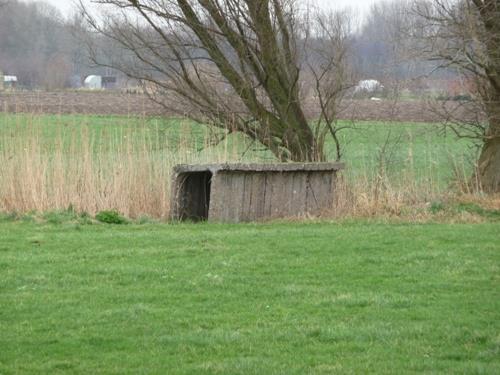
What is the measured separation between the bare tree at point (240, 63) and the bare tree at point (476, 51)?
1.89 m

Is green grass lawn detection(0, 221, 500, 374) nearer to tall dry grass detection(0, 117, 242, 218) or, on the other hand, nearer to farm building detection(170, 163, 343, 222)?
farm building detection(170, 163, 343, 222)

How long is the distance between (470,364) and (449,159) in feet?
46.0

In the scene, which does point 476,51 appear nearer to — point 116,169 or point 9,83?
point 116,169

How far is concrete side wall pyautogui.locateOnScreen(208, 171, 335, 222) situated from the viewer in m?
15.9

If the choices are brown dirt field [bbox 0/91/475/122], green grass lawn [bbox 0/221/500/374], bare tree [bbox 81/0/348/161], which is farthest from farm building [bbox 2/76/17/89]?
green grass lawn [bbox 0/221/500/374]

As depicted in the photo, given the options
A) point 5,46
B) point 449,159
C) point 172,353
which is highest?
point 5,46

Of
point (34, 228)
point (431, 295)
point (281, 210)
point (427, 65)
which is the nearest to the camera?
point (431, 295)

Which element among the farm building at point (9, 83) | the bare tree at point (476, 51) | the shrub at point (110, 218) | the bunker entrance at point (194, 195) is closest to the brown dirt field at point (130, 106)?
the bare tree at point (476, 51)

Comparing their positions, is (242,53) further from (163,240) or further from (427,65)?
(163,240)

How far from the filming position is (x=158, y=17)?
20359mm

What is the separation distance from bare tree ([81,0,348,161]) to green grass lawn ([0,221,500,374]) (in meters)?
7.48

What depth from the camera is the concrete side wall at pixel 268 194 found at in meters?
15.9

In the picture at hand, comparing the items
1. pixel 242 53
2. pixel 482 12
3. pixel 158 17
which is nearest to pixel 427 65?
pixel 482 12

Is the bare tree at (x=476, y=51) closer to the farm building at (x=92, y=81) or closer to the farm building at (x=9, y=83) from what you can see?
the farm building at (x=9, y=83)
